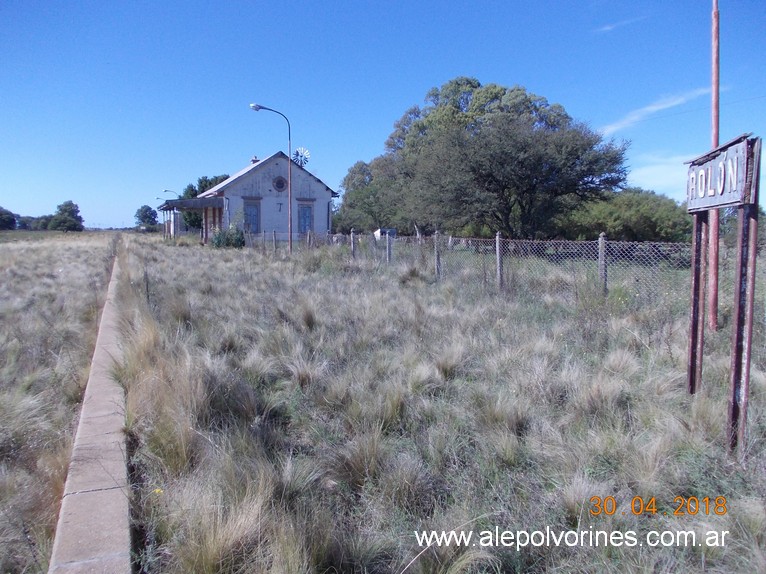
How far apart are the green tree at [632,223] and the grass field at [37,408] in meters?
29.3

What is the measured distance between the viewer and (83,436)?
3475 millimetres

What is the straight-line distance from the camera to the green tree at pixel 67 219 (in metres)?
95.9

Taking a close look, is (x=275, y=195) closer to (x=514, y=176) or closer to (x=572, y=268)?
(x=514, y=176)

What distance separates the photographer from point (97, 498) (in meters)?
2.72

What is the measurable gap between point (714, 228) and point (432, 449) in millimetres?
5801

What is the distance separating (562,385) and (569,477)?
1.52m

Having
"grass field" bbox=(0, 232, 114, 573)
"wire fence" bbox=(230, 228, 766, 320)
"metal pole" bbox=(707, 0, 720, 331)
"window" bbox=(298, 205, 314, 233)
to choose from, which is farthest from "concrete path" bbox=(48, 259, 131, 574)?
"window" bbox=(298, 205, 314, 233)

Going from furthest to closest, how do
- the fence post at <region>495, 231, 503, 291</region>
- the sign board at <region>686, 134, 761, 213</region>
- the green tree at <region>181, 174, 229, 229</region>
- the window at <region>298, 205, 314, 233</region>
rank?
1. the green tree at <region>181, 174, 229, 229</region>
2. the window at <region>298, 205, 314, 233</region>
3. the fence post at <region>495, 231, 503, 291</region>
4. the sign board at <region>686, 134, 761, 213</region>

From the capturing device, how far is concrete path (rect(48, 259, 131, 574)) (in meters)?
2.25

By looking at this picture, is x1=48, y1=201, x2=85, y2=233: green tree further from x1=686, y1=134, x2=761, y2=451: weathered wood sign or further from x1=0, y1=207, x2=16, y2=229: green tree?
x1=686, y1=134, x2=761, y2=451: weathered wood sign

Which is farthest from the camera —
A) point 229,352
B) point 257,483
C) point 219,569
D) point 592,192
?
point 592,192

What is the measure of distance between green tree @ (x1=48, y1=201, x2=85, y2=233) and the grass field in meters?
95.6

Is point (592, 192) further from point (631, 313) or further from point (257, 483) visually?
point (257, 483)

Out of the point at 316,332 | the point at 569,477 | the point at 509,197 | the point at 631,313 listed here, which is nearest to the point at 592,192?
the point at 509,197
